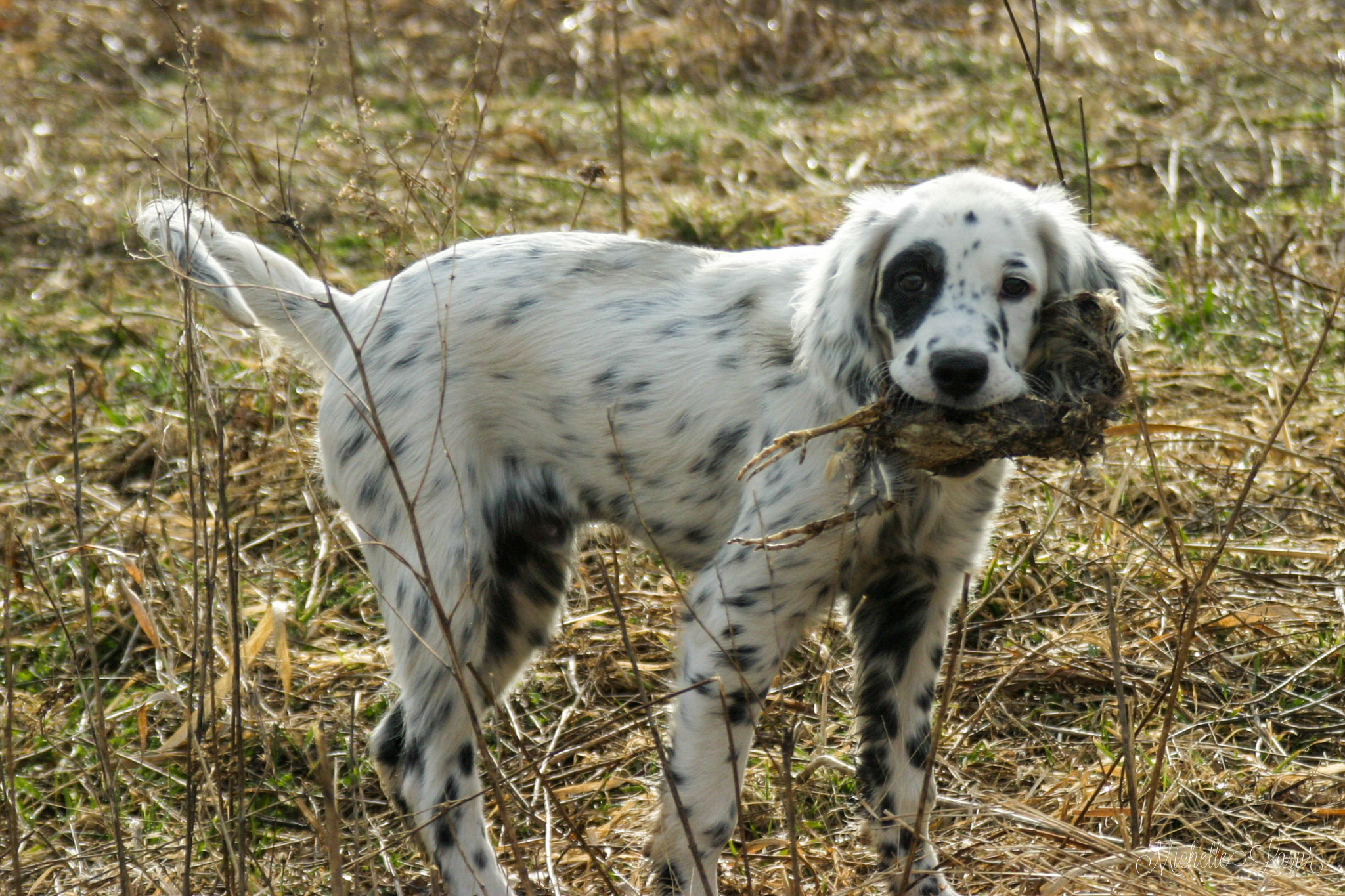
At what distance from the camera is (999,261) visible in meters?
2.60

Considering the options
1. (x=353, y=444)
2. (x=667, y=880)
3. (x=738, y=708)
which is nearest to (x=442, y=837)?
(x=667, y=880)

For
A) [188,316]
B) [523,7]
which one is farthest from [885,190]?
[523,7]

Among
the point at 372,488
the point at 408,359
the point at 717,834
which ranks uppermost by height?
the point at 408,359

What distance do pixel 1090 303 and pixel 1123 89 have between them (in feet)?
19.7

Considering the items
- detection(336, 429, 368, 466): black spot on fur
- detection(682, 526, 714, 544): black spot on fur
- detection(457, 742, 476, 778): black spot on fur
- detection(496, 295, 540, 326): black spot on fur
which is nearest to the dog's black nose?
detection(682, 526, 714, 544): black spot on fur

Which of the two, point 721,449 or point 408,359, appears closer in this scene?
point 721,449

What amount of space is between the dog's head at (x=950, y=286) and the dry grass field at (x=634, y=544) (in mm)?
431

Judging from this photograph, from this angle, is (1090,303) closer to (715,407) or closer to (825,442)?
(825,442)

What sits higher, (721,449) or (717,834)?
(721,449)

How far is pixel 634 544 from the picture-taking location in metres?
4.14

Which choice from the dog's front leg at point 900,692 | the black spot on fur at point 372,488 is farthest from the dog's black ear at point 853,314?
the black spot on fur at point 372,488

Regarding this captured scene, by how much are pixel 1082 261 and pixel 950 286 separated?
374 millimetres

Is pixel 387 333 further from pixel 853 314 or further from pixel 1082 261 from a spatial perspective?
pixel 1082 261

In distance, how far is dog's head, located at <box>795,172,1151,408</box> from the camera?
2.46 metres
